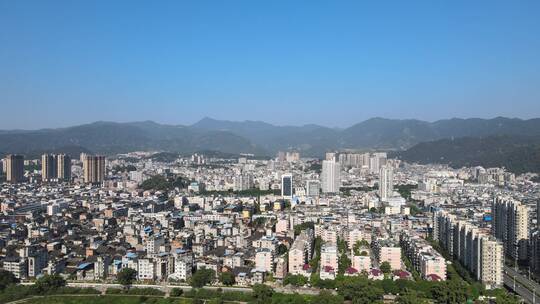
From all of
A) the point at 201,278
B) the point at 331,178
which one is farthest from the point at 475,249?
the point at 331,178

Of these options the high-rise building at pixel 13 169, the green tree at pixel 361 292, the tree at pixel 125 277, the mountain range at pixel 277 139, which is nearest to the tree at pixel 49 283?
the tree at pixel 125 277

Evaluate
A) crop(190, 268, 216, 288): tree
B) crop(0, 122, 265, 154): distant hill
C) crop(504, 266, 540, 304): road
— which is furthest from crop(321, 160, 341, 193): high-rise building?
crop(0, 122, 265, 154): distant hill

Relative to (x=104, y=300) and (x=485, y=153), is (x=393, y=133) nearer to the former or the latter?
(x=485, y=153)

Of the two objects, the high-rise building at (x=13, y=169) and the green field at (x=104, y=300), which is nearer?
the green field at (x=104, y=300)

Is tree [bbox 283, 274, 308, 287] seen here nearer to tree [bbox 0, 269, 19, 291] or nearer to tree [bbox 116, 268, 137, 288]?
tree [bbox 116, 268, 137, 288]

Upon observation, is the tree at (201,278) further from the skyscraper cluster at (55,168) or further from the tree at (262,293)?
the skyscraper cluster at (55,168)
